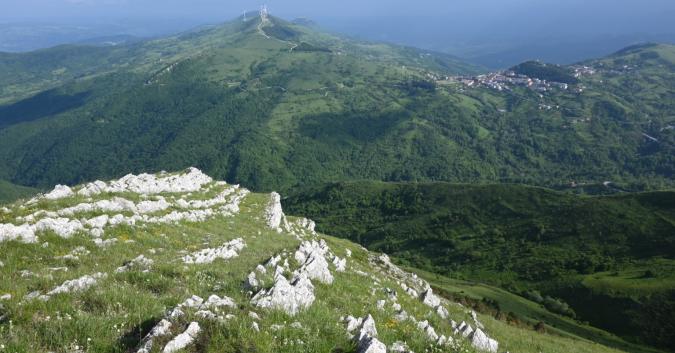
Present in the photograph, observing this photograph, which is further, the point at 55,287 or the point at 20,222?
the point at 20,222

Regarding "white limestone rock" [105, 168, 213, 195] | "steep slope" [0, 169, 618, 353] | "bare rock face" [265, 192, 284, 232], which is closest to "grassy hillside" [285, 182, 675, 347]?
"bare rock face" [265, 192, 284, 232]

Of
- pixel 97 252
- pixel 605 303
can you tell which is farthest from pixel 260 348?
pixel 605 303

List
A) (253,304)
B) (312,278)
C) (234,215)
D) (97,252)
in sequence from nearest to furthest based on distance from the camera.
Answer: (253,304), (312,278), (97,252), (234,215)

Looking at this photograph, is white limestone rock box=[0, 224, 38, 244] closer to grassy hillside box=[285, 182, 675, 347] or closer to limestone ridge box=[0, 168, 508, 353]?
limestone ridge box=[0, 168, 508, 353]

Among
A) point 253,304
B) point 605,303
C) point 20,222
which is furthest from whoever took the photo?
point 605,303

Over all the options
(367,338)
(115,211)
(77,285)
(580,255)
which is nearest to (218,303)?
(367,338)

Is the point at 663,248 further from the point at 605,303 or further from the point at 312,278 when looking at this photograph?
the point at 312,278

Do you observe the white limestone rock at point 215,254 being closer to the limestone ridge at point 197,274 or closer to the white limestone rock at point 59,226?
the limestone ridge at point 197,274
